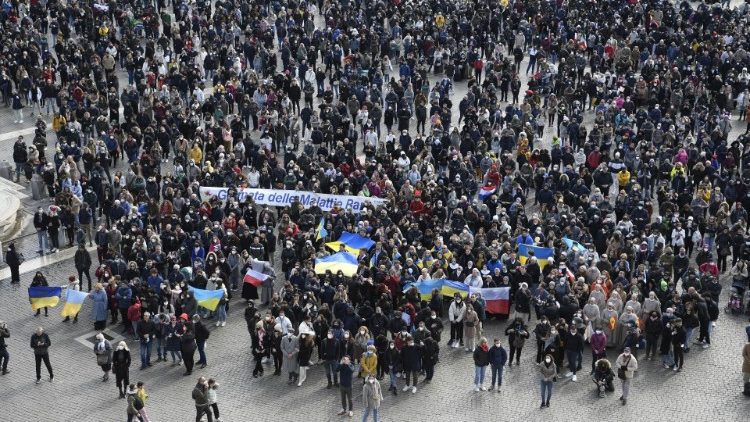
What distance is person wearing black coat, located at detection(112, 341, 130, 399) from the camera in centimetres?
2669

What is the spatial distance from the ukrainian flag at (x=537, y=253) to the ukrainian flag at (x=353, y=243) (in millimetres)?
3994

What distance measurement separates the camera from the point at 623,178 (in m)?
36.2

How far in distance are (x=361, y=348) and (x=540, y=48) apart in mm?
25126

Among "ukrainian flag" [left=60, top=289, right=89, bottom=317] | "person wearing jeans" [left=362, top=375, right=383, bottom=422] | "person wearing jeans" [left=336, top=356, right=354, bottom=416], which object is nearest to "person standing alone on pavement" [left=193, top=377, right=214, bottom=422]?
"person wearing jeans" [left=336, top=356, right=354, bottom=416]

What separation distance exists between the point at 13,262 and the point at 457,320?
12378mm

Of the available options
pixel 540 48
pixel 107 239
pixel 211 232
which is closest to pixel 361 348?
pixel 211 232

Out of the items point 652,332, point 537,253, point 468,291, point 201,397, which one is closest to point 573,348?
point 652,332

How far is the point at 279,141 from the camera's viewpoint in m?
40.3

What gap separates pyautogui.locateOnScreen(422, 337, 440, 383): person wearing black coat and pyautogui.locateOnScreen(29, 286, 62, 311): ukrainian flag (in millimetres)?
10026

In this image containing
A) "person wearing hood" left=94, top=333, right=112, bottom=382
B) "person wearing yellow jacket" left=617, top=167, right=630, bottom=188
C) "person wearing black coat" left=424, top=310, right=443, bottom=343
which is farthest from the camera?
"person wearing yellow jacket" left=617, top=167, right=630, bottom=188

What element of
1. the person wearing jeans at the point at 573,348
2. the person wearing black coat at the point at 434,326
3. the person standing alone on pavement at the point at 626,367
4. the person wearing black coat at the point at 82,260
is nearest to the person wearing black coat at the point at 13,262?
the person wearing black coat at the point at 82,260

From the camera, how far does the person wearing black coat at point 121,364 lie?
Answer: 1051 inches

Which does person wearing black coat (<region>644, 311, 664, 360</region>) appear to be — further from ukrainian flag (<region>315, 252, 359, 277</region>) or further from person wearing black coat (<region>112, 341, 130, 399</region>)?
person wearing black coat (<region>112, 341, 130, 399</region>)

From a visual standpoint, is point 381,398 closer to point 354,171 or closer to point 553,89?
point 354,171
